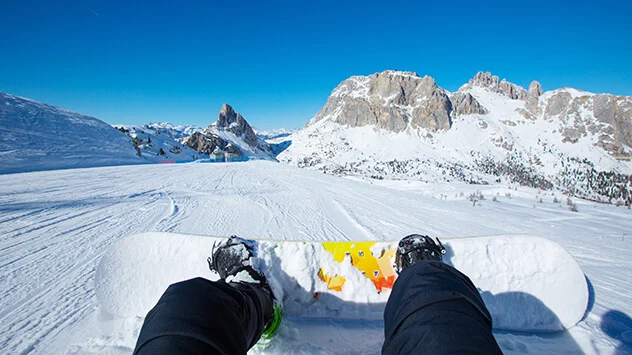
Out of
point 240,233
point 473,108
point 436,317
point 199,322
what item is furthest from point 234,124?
point 436,317

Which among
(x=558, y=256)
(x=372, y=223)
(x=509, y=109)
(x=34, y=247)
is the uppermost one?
(x=509, y=109)

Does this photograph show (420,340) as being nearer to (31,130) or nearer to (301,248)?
(301,248)

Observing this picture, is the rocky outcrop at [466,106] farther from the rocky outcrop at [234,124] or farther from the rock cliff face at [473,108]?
the rocky outcrop at [234,124]

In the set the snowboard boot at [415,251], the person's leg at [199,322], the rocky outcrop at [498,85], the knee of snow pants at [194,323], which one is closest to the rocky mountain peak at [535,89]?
the rocky outcrop at [498,85]

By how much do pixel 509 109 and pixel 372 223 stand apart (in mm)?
209407

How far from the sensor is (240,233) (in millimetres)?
4797

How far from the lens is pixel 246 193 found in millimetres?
8953

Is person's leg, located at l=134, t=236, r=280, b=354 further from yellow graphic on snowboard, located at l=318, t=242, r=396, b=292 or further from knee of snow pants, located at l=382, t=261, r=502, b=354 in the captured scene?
yellow graphic on snowboard, located at l=318, t=242, r=396, b=292

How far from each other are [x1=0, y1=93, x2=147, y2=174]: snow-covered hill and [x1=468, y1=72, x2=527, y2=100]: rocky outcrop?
Result: 758ft

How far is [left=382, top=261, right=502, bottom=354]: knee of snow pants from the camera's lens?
979 millimetres

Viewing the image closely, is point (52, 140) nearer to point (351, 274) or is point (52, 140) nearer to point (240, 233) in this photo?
point (240, 233)

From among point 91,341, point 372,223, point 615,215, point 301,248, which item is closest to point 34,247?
point 91,341

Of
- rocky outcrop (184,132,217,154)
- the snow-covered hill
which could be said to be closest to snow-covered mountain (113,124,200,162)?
the snow-covered hill

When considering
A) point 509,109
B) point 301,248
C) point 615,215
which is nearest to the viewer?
point 301,248
